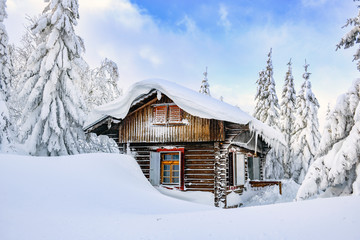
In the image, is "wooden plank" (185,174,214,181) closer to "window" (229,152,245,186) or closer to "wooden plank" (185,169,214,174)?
"wooden plank" (185,169,214,174)

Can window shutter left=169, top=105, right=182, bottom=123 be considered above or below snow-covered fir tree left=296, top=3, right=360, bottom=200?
above

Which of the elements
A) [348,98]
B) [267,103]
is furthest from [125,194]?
[267,103]

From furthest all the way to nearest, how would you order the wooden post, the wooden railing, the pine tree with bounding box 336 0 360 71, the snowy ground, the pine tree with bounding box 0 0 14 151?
the wooden railing
the pine tree with bounding box 0 0 14 151
the wooden post
the pine tree with bounding box 336 0 360 71
the snowy ground

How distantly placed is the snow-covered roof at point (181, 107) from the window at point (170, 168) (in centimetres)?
299

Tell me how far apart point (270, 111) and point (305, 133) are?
4.35 meters

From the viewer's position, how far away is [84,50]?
699 inches

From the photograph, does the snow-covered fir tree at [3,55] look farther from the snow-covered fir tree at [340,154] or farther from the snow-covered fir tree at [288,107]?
the snow-covered fir tree at [288,107]

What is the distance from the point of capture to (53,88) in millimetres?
15453

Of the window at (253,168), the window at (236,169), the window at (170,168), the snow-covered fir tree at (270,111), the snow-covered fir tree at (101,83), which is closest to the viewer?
the window at (170,168)

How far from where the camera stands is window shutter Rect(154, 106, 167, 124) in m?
14.9

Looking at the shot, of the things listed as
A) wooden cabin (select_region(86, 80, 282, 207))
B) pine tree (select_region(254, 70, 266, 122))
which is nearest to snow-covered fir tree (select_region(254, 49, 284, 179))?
pine tree (select_region(254, 70, 266, 122))

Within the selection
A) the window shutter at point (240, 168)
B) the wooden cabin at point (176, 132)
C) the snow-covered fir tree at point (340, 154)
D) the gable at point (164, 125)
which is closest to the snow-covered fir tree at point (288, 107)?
the window shutter at point (240, 168)

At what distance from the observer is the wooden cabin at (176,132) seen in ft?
44.9

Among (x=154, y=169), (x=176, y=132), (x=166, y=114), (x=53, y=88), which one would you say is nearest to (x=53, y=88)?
(x=53, y=88)
